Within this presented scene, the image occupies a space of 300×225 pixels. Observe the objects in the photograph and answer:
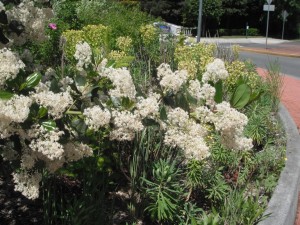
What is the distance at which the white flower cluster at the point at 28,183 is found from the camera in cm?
204

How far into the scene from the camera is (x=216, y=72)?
2633 mm

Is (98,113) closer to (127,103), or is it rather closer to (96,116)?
(96,116)

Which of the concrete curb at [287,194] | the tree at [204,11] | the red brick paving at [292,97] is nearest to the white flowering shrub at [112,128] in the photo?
the concrete curb at [287,194]

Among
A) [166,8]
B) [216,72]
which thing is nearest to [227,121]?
[216,72]

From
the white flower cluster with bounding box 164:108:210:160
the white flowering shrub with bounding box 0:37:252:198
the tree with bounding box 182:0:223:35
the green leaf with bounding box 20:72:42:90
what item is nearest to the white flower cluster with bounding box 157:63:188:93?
the white flowering shrub with bounding box 0:37:252:198

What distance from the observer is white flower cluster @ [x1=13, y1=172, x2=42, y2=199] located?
2.04m

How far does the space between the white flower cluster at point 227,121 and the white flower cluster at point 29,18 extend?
38.0 inches

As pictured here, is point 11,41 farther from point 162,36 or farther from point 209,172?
point 162,36

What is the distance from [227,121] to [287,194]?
2.03 metres

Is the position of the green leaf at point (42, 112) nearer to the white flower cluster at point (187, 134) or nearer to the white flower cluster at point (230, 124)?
the white flower cluster at point (187, 134)

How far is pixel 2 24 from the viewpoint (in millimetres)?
2350

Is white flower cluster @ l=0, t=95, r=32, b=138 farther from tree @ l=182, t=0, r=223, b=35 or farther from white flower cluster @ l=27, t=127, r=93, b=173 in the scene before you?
tree @ l=182, t=0, r=223, b=35

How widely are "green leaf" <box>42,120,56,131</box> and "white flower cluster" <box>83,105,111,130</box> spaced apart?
18cm

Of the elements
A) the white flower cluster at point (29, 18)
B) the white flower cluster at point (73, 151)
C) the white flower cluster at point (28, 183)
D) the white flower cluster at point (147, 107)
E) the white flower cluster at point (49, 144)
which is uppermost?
the white flower cluster at point (29, 18)
